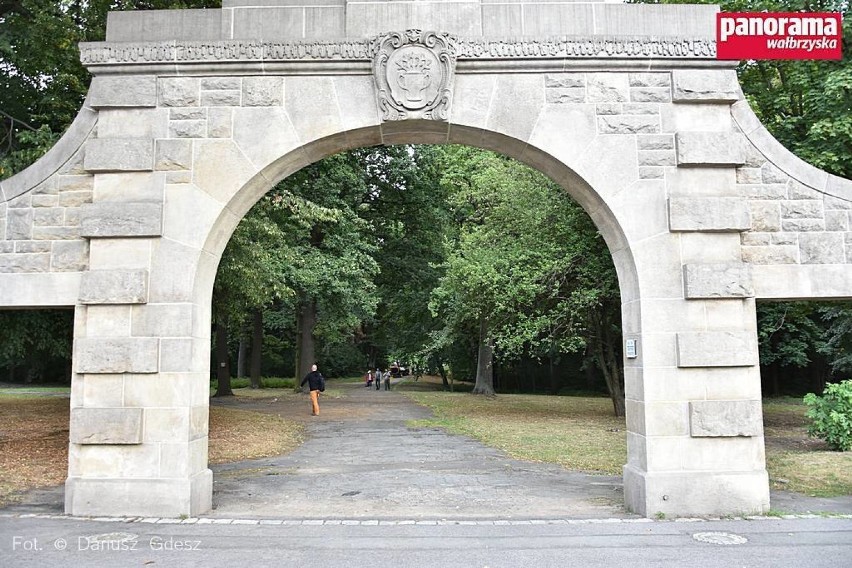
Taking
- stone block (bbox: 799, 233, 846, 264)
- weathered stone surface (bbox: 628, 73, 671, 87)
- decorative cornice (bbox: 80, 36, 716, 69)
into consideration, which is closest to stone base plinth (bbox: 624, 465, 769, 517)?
stone block (bbox: 799, 233, 846, 264)

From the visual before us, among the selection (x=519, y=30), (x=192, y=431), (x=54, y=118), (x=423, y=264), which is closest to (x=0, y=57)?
(x=54, y=118)

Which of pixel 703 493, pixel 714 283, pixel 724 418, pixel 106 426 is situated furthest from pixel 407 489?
pixel 714 283

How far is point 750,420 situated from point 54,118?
41.2 ft

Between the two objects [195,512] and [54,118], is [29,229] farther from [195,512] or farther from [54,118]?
[54,118]

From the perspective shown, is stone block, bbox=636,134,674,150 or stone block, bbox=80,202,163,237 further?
stone block, bbox=636,134,674,150

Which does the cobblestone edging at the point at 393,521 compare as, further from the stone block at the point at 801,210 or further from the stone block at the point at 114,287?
the stone block at the point at 801,210

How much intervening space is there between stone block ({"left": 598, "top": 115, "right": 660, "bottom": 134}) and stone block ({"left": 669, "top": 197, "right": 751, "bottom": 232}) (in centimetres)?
89

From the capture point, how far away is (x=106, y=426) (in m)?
6.96

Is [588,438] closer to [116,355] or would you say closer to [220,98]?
[116,355]

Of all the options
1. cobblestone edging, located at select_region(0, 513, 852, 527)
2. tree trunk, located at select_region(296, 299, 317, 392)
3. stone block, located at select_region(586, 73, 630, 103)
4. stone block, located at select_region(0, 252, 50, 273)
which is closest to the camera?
cobblestone edging, located at select_region(0, 513, 852, 527)

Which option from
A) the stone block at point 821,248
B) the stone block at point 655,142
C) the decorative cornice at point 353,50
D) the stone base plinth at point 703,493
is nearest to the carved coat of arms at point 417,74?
the decorative cornice at point 353,50

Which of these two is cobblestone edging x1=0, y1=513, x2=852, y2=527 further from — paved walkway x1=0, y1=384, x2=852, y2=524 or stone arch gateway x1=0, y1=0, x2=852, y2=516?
→ stone arch gateway x1=0, y1=0, x2=852, y2=516

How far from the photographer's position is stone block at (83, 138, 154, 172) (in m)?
7.27

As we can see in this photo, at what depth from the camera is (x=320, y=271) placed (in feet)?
71.6
